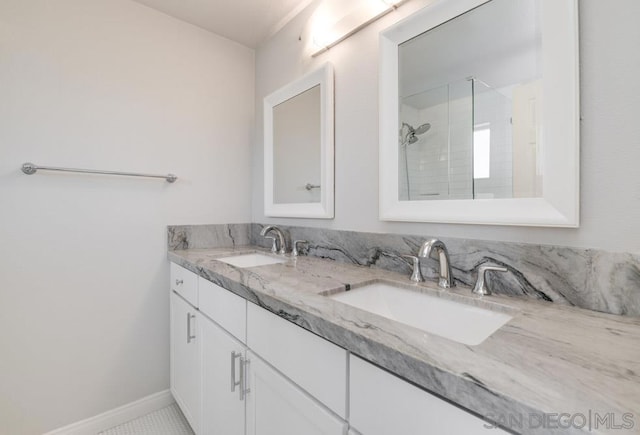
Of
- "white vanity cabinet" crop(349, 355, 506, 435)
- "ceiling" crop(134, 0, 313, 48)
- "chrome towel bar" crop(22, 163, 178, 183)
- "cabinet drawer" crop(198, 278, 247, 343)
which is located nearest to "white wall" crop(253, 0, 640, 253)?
"white vanity cabinet" crop(349, 355, 506, 435)

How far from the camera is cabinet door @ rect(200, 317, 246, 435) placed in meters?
1.02

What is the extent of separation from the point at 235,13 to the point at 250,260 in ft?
4.67

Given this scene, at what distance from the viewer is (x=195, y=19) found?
5.76 feet

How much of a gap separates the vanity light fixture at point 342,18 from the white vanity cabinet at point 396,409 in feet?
4.13

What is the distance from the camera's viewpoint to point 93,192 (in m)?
1.51

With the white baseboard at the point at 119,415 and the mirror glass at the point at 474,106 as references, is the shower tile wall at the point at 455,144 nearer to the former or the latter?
the mirror glass at the point at 474,106

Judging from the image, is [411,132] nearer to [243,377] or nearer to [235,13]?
[243,377]

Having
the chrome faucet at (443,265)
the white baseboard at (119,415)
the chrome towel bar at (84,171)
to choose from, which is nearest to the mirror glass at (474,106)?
the chrome faucet at (443,265)

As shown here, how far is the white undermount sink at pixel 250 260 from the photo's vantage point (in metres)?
1.64

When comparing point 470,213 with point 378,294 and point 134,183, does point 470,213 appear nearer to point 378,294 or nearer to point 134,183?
point 378,294

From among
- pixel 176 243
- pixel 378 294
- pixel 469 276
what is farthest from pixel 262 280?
pixel 176 243

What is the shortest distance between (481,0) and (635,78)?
0.49 metres

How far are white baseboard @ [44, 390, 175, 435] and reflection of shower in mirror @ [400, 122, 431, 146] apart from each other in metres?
1.87

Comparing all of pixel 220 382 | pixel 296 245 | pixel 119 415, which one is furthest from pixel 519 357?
pixel 119 415
